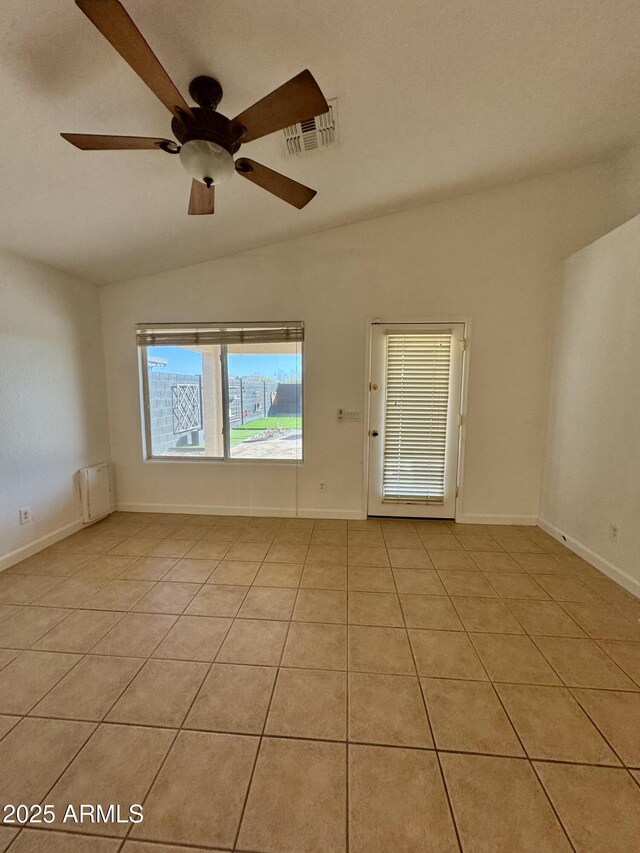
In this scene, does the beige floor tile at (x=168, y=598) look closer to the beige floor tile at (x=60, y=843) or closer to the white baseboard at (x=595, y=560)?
the beige floor tile at (x=60, y=843)

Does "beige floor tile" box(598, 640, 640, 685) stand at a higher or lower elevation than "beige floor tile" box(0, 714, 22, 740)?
higher

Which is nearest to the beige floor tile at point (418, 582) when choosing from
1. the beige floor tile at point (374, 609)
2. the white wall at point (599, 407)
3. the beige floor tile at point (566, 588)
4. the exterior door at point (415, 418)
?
the beige floor tile at point (374, 609)

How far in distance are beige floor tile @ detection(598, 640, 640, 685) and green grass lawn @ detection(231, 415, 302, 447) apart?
102 inches

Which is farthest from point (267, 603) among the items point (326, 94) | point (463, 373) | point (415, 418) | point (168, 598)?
point (326, 94)

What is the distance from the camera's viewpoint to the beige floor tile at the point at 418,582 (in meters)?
2.17

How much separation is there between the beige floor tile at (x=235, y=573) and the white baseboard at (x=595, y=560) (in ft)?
8.12

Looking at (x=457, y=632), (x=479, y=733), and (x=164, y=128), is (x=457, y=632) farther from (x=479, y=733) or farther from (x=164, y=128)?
(x=164, y=128)

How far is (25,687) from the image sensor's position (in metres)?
1.46

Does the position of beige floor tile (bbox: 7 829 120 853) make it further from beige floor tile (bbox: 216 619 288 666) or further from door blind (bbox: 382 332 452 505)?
door blind (bbox: 382 332 452 505)

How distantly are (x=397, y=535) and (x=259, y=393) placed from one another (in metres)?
1.89

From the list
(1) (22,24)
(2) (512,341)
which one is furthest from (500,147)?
(1) (22,24)

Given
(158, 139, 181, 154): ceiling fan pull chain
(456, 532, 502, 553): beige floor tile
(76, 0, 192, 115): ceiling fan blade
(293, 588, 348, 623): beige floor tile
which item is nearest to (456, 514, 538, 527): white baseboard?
(456, 532, 502, 553): beige floor tile

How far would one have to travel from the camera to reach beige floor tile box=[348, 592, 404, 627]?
6.18ft

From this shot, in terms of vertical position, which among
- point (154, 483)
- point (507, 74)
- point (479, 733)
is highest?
point (507, 74)
